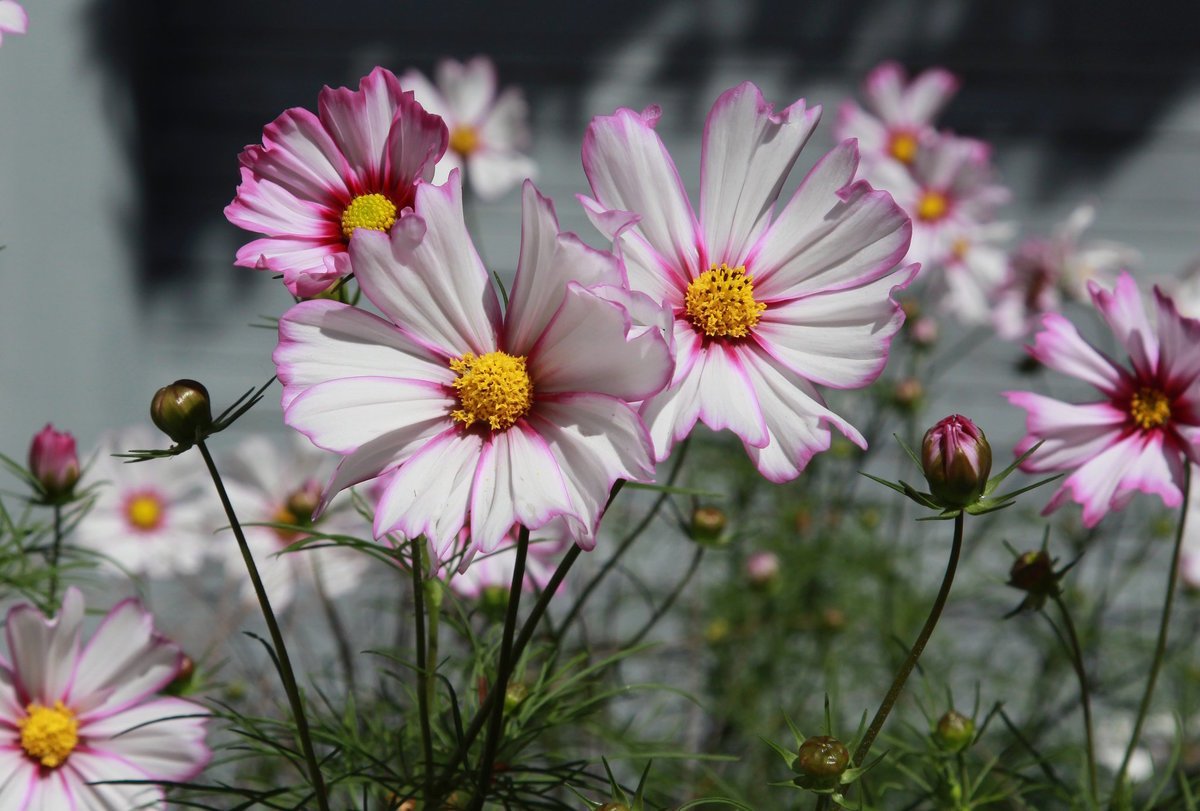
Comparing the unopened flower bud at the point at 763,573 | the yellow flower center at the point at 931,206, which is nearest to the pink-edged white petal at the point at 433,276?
the unopened flower bud at the point at 763,573

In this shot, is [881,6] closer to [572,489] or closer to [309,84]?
[309,84]

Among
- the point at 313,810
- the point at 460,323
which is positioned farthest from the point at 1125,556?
the point at 460,323

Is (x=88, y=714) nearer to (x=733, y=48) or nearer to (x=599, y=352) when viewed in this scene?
(x=599, y=352)

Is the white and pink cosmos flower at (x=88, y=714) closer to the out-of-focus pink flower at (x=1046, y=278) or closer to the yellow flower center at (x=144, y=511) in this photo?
the yellow flower center at (x=144, y=511)

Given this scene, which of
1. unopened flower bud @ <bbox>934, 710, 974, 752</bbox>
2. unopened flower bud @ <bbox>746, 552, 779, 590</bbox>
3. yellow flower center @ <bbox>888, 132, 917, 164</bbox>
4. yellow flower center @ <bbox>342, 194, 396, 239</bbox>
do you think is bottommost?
unopened flower bud @ <bbox>934, 710, 974, 752</bbox>

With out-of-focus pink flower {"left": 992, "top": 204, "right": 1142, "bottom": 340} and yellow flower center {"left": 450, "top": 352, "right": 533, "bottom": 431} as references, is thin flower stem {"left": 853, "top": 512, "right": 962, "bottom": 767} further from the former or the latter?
out-of-focus pink flower {"left": 992, "top": 204, "right": 1142, "bottom": 340}

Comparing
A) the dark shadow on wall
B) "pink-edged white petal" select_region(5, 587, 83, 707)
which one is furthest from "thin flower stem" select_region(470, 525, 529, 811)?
the dark shadow on wall
